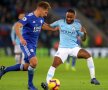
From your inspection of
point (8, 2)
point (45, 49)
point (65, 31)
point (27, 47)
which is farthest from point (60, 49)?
point (8, 2)

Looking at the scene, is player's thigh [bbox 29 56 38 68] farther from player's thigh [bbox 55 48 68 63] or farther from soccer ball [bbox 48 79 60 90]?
player's thigh [bbox 55 48 68 63]

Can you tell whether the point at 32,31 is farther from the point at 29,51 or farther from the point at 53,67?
the point at 53,67

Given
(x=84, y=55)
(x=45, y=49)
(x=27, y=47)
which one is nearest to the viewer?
(x=27, y=47)

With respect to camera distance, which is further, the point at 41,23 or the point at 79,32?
the point at 79,32

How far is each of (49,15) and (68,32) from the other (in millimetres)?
21059

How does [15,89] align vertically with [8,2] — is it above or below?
below

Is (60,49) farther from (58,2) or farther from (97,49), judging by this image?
(58,2)

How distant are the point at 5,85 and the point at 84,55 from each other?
241 cm

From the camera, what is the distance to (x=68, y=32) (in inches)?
637

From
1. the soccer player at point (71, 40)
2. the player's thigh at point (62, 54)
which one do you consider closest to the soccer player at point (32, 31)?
the player's thigh at point (62, 54)

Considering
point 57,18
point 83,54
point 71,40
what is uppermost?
point 57,18

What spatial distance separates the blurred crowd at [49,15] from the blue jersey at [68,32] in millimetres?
18977

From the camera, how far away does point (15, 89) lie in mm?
14609

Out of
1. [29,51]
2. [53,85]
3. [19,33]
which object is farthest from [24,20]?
[53,85]
